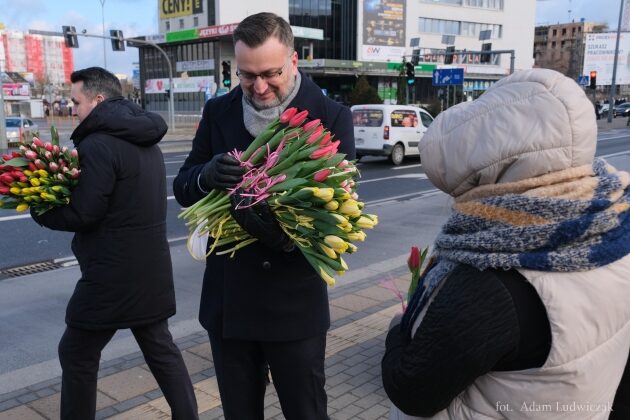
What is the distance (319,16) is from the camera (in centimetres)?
5834

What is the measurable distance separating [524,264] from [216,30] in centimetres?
5292

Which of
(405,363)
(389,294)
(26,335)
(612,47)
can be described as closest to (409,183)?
(389,294)

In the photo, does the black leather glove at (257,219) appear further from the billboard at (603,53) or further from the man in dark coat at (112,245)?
the billboard at (603,53)

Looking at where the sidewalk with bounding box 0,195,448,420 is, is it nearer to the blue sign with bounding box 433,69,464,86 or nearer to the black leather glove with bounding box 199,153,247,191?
the black leather glove with bounding box 199,153,247,191

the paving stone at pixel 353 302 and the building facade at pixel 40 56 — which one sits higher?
the building facade at pixel 40 56

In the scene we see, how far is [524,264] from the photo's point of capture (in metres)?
1.21

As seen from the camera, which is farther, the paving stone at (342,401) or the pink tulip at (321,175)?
the paving stone at (342,401)

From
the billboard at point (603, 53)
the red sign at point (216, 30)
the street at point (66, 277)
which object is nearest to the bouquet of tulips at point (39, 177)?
the street at point (66, 277)

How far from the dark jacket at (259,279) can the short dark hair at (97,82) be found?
851 mm

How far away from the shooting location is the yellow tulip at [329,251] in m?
1.91

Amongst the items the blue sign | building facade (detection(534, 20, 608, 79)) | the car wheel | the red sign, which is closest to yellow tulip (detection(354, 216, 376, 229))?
the car wheel

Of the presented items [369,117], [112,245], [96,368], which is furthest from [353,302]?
[369,117]

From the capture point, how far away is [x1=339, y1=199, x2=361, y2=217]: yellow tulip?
1936 millimetres

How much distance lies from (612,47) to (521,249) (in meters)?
53.2
